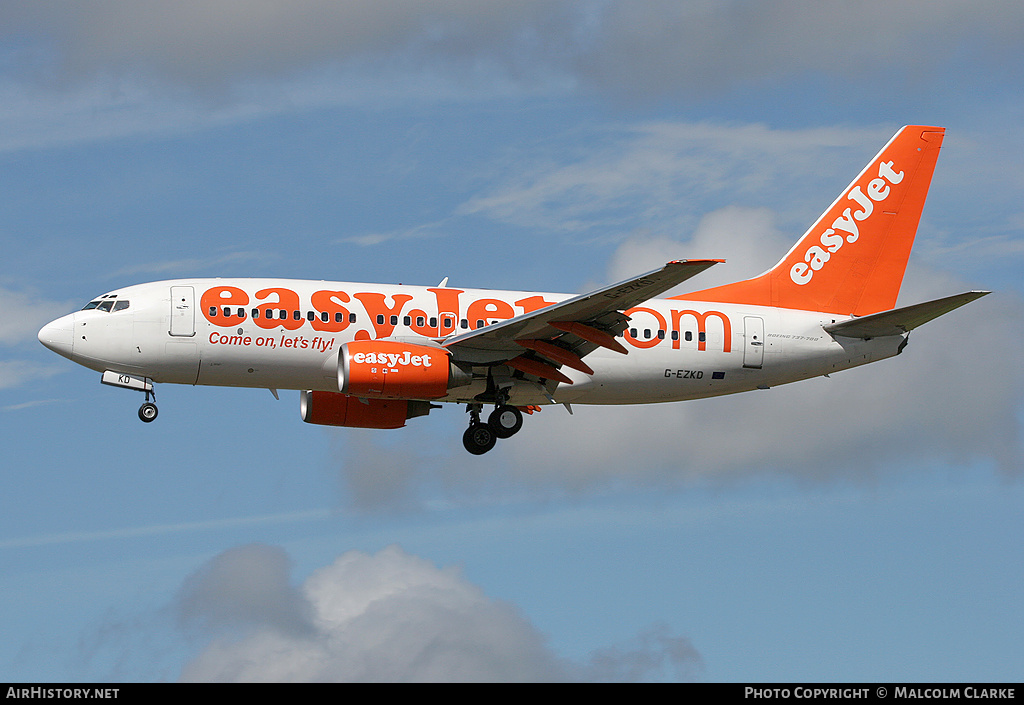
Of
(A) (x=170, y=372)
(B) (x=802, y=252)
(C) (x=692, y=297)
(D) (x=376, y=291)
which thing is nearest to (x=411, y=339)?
(D) (x=376, y=291)

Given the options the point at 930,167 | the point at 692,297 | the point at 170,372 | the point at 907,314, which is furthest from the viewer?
the point at 930,167

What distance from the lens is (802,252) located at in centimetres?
4794

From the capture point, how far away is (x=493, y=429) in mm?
43094

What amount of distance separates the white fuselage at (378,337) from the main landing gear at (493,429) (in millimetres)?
804

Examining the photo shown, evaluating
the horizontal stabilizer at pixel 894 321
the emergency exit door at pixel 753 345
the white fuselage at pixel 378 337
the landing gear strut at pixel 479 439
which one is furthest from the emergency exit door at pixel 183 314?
the horizontal stabilizer at pixel 894 321

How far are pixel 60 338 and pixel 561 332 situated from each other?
14944mm

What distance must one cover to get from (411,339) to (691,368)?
924 centimetres

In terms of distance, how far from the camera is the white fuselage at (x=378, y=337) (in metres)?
40.2

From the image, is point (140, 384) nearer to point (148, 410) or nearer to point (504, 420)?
point (148, 410)

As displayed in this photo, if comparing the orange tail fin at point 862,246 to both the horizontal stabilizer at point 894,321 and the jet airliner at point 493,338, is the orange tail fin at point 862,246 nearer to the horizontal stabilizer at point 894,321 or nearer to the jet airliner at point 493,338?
the jet airliner at point 493,338

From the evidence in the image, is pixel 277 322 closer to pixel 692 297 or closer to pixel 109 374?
pixel 109 374

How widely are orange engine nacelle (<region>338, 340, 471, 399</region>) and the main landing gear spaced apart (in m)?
2.53
